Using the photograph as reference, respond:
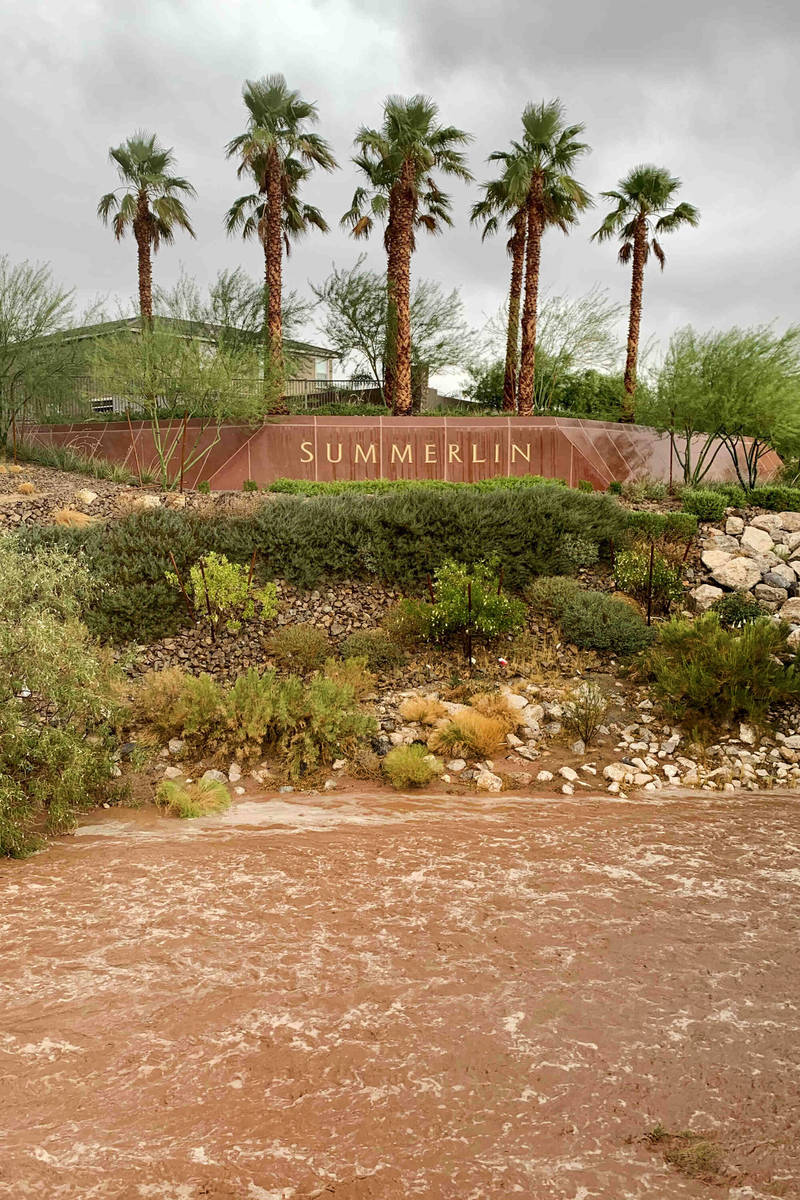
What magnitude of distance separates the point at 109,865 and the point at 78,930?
1203 millimetres

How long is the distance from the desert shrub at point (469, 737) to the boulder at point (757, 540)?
27.2 ft

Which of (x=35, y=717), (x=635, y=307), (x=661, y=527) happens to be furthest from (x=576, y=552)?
(x=635, y=307)

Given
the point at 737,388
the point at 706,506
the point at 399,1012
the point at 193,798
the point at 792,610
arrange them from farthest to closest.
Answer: the point at 737,388, the point at 706,506, the point at 792,610, the point at 193,798, the point at 399,1012

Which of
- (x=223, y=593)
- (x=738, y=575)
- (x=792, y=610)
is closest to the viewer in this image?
(x=223, y=593)

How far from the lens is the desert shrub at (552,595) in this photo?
1282 cm

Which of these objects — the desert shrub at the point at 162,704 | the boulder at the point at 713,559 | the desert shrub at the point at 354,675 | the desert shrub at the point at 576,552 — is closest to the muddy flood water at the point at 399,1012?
the desert shrub at the point at 162,704

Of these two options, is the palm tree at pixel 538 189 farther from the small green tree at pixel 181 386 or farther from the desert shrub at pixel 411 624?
the desert shrub at pixel 411 624

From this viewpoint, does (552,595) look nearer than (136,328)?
Yes

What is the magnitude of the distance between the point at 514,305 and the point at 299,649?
2079 centimetres

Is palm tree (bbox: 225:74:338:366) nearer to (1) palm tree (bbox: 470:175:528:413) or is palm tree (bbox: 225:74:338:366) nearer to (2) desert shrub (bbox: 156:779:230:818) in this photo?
(1) palm tree (bbox: 470:175:528:413)

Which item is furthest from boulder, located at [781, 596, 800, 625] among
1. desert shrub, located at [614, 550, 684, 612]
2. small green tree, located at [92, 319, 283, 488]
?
small green tree, located at [92, 319, 283, 488]

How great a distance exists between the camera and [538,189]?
81.3ft

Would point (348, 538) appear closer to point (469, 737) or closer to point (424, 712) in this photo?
point (424, 712)

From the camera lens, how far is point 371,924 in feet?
20.0
